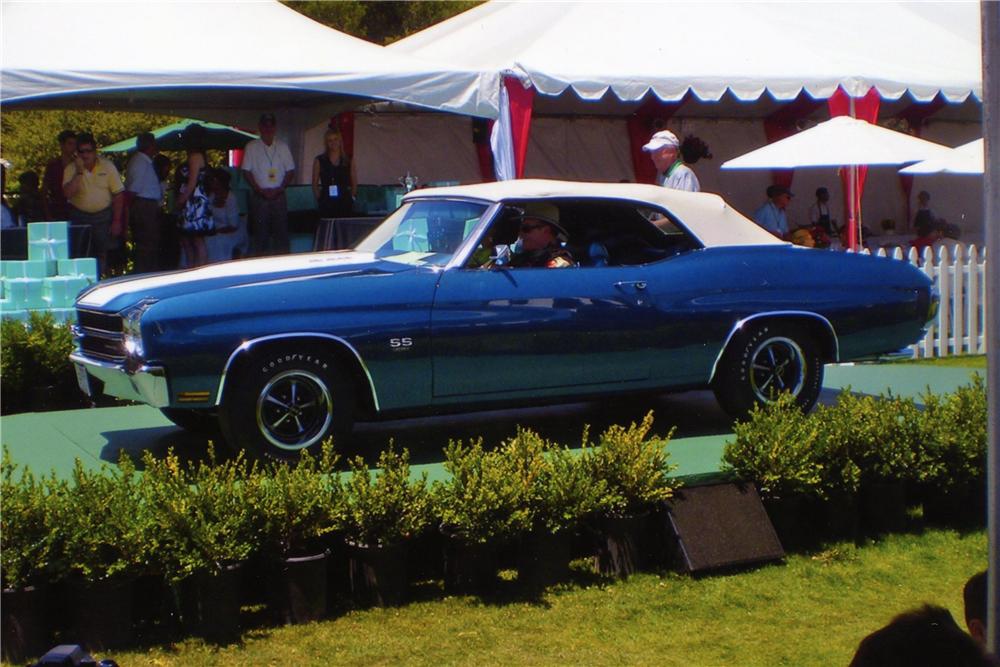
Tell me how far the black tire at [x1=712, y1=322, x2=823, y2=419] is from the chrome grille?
3312 millimetres

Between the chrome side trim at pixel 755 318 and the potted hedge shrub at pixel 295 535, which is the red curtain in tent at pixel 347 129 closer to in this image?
the chrome side trim at pixel 755 318

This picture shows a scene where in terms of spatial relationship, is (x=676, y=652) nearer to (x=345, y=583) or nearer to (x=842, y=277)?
(x=345, y=583)

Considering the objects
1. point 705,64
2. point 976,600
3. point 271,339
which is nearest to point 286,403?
point 271,339

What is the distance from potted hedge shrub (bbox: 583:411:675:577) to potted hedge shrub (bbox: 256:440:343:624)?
1240 mm

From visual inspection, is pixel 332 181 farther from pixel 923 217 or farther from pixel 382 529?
pixel 923 217

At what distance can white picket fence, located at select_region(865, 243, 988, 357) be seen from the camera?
39.7 ft

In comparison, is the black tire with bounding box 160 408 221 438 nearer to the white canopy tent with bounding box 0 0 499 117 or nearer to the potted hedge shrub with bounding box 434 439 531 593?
the potted hedge shrub with bounding box 434 439 531 593

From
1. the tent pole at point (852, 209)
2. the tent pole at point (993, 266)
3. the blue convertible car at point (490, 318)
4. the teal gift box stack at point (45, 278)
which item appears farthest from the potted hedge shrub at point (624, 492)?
the tent pole at point (852, 209)

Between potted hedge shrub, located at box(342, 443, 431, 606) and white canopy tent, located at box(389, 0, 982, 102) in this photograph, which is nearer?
potted hedge shrub, located at box(342, 443, 431, 606)

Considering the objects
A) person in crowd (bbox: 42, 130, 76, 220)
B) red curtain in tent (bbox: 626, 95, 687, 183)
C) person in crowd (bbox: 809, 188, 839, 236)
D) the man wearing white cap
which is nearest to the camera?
the man wearing white cap

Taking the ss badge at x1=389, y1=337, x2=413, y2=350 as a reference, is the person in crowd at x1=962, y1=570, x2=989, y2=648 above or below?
below

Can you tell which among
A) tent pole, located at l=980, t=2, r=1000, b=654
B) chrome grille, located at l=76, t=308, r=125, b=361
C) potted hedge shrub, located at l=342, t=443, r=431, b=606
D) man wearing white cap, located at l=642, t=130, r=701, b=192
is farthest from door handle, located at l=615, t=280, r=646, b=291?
tent pole, located at l=980, t=2, r=1000, b=654

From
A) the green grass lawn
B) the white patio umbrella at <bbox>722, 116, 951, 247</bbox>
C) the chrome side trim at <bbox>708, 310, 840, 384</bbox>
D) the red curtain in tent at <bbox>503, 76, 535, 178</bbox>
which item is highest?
the red curtain in tent at <bbox>503, 76, 535, 178</bbox>

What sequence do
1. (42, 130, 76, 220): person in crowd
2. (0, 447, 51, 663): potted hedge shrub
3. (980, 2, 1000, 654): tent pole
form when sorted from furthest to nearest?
(42, 130, 76, 220): person in crowd
(0, 447, 51, 663): potted hedge shrub
(980, 2, 1000, 654): tent pole
